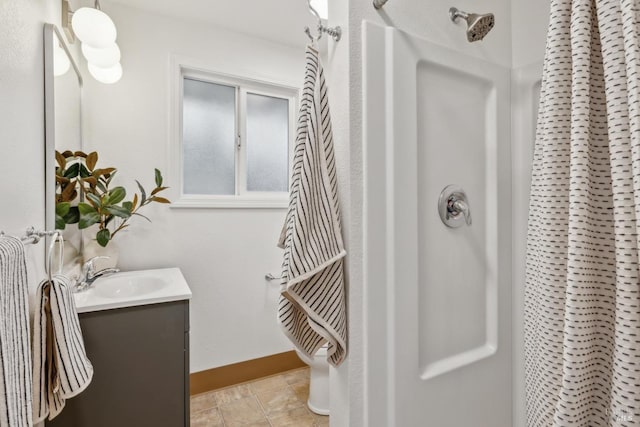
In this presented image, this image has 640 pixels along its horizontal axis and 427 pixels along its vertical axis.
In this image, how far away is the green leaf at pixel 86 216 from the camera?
1427 millimetres

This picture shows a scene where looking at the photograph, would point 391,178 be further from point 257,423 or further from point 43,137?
point 257,423

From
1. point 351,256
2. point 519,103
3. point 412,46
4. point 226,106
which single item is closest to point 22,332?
point 351,256

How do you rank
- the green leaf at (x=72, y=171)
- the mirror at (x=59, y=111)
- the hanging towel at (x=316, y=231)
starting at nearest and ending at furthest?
the hanging towel at (x=316, y=231) < the mirror at (x=59, y=111) < the green leaf at (x=72, y=171)

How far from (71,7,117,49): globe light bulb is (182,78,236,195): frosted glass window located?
0.75 metres

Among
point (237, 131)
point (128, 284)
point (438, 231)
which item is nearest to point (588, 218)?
point (438, 231)

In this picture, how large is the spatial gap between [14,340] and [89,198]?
1046 millimetres

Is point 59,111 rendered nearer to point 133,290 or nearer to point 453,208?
point 133,290

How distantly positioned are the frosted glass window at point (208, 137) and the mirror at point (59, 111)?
61cm

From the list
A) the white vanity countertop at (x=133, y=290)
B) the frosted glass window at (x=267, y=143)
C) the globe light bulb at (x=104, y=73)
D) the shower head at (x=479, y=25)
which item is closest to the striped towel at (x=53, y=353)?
the white vanity countertop at (x=133, y=290)

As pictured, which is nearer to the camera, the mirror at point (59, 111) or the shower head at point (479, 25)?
the shower head at point (479, 25)

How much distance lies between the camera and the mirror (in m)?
1.10

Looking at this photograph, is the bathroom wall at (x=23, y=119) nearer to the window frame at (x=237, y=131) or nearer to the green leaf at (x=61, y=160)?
the green leaf at (x=61, y=160)

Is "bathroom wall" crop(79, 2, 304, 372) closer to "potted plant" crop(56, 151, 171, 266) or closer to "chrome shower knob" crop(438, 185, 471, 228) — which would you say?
"potted plant" crop(56, 151, 171, 266)

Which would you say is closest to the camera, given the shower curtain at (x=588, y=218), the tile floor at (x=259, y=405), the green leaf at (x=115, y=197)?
Result: the shower curtain at (x=588, y=218)
